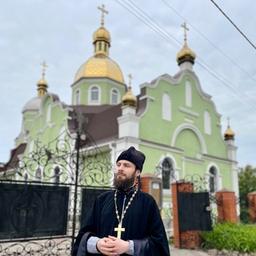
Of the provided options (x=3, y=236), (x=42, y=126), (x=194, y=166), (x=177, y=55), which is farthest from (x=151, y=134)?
(x=3, y=236)

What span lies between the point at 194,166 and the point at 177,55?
6.41m

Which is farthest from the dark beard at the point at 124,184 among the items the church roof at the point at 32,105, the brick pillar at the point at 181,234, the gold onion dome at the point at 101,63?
the church roof at the point at 32,105

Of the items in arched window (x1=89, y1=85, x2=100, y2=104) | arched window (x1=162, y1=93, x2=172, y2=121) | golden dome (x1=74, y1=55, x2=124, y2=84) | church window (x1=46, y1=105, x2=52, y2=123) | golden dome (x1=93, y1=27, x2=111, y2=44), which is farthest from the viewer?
golden dome (x1=93, y1=27, x2=111, y2=44)

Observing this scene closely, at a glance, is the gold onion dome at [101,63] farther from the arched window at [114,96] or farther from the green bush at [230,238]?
the green bush at [230,238]

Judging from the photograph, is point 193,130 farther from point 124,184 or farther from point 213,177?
point 124,184

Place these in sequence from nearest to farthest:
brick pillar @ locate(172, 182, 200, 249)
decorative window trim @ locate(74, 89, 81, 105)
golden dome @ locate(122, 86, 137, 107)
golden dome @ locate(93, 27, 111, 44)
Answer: brick pillar @ locate(172, 182, 200, 249)
golden dome @ locate(122, 86, 137, 107)
decorative window trim @ locate(74, 89, 81, 105)
golden dome @ locate(93, 27, 111, 44)

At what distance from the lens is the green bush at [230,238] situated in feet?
25.8

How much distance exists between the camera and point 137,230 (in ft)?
8.48

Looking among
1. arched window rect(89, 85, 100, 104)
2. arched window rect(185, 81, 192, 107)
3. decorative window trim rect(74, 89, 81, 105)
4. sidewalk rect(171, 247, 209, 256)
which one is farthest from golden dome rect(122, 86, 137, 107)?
decorative window trim rect(74, 89, 81, 105)

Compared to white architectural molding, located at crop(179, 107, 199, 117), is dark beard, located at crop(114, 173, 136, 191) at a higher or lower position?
lower

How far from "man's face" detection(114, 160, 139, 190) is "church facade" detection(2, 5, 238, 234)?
1055 centimetres

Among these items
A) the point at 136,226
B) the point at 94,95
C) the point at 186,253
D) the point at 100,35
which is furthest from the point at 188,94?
the point at 136,226

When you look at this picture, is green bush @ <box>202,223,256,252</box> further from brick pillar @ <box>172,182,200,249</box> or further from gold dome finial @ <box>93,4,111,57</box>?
gold dome finial @ <box>93,4,111,57</box>

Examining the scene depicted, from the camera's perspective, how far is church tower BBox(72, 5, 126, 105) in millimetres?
25641
